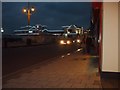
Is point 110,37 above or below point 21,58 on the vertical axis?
above

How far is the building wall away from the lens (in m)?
12.9

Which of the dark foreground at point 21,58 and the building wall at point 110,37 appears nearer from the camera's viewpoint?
the building wall at point 110,37

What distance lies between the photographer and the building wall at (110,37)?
42.2ft

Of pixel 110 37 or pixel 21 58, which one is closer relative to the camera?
pixel 110 37

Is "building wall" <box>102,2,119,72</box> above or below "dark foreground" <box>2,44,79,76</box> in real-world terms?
above

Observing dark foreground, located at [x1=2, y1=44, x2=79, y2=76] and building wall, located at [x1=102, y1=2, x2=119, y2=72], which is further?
dark foreground, located at [x1=2, y1=44, x2=79, y2=76]

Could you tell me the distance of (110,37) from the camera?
12977 mm

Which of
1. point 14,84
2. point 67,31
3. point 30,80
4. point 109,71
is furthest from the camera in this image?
point 67,31

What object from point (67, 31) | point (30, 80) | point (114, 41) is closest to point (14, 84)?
point (30, 80)

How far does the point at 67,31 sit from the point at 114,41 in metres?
103

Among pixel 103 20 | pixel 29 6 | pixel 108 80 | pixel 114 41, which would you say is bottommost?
pixel 108 80

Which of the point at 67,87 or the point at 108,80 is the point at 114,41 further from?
the point at 67,87

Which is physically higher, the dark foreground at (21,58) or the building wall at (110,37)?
the building wall at (110,37)

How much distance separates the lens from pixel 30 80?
38.7 feet
